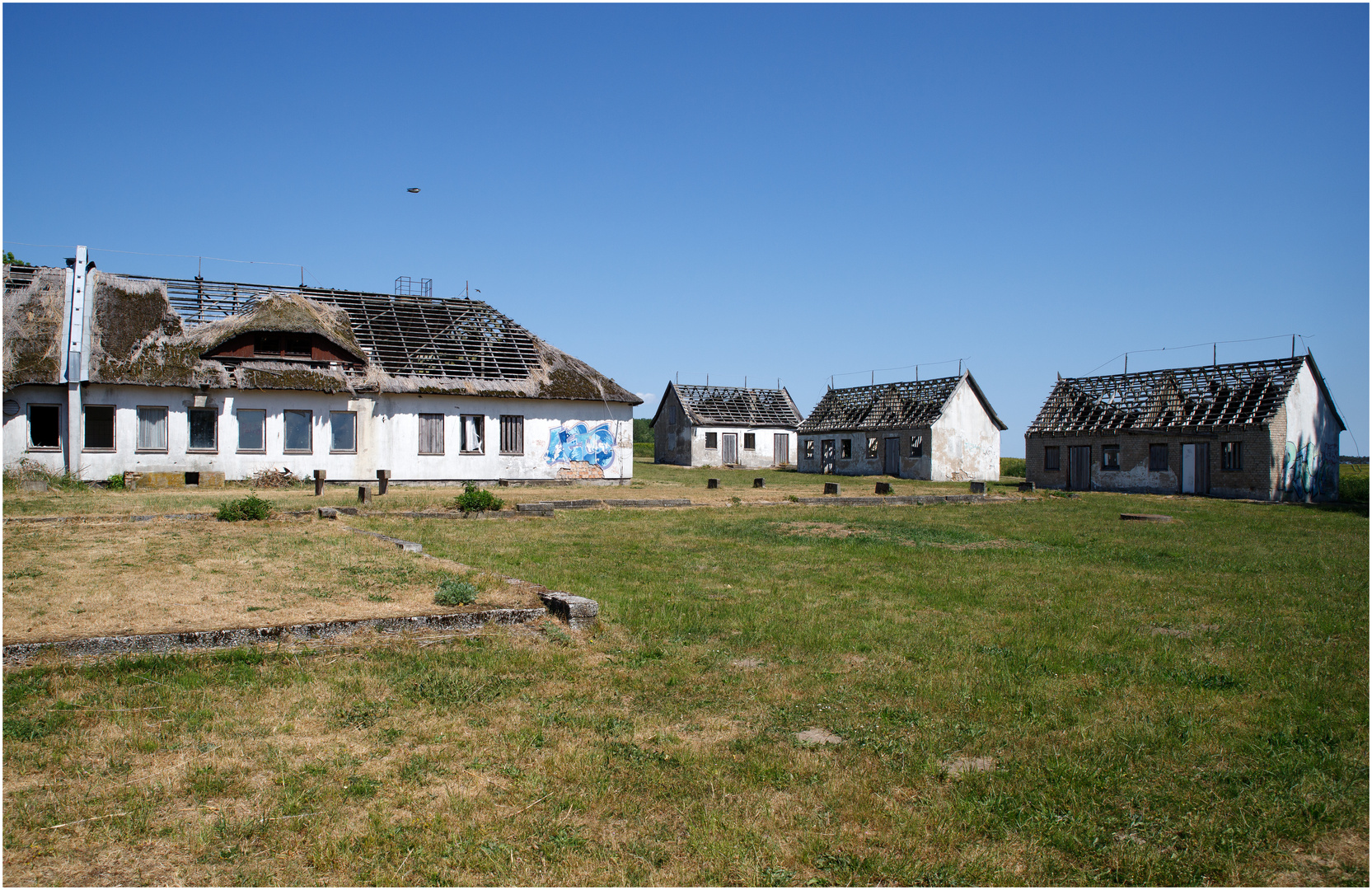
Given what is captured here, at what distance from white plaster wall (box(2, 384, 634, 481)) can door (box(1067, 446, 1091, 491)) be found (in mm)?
17569

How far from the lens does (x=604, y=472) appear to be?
3067 cm

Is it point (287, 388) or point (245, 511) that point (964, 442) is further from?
point (245, 511)

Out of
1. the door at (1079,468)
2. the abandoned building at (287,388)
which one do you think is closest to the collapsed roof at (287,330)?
the abandoned building at (287,388)

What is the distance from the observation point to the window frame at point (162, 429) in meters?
25.0

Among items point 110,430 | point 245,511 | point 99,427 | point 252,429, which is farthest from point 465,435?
point 245,511

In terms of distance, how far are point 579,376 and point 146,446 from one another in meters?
13.1

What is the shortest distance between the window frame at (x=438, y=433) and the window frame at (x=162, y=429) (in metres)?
6.81

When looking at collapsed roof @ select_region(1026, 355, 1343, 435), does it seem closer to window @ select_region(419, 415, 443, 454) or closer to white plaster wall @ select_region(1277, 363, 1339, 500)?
white plaster wall @ select_region(1277, 363, 1339, 500)

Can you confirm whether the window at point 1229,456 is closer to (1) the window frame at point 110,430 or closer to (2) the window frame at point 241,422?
(2) the window frame at point 241,422

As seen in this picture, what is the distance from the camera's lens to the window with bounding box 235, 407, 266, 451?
26156 mm

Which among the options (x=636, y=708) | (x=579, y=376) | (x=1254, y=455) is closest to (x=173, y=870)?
(x=636, y=708)

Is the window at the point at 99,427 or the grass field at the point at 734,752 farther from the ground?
the window at the point at 99,427

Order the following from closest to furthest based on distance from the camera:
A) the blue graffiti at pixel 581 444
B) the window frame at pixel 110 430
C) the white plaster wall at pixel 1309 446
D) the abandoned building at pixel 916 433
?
1. the window frame at pixel 110 430
2. the white plaster wall at pixel 1309 446
3. the blue graffiti at pixel 581 444
4. the abandoned building at pixel 916 433

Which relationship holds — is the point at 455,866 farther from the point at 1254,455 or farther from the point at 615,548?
the point at 1254,455
